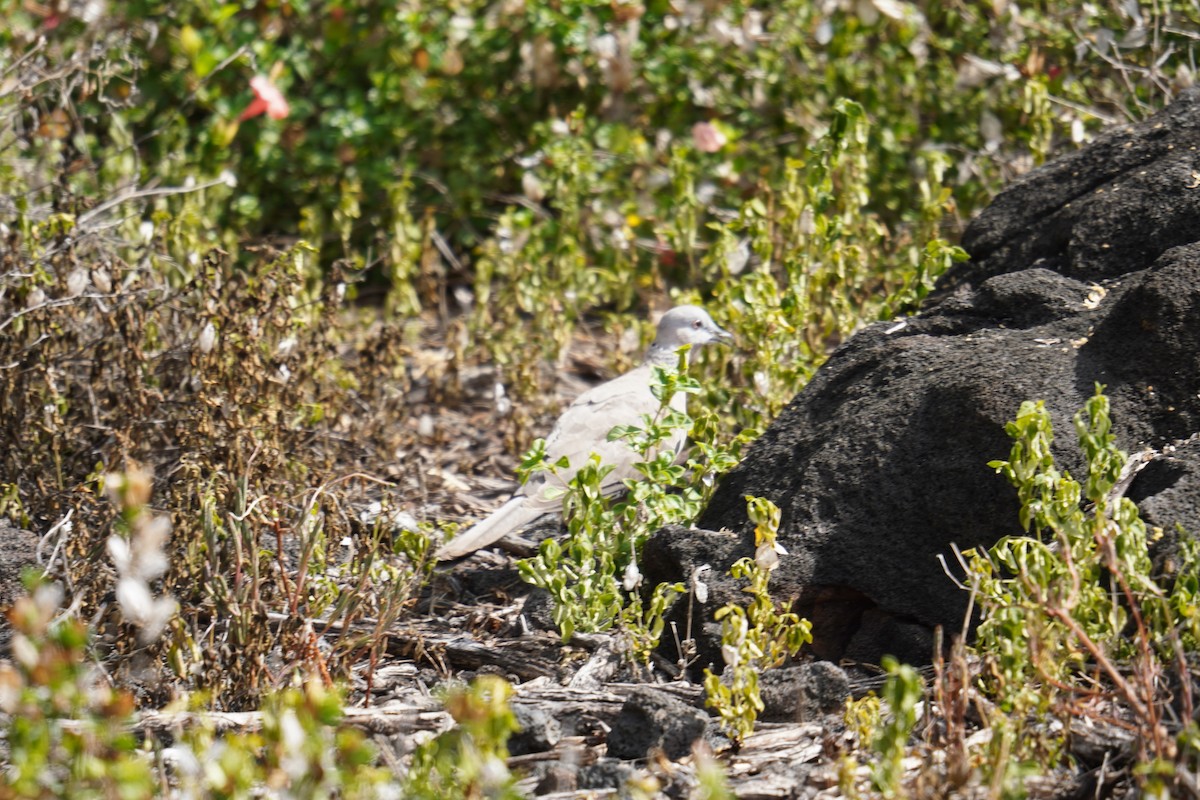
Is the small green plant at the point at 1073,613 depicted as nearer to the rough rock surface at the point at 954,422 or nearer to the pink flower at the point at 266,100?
the rough rock surface at the point at 954,422

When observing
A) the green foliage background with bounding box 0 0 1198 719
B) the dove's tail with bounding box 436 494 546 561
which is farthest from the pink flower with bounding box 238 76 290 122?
the dove's tail with bounding box 436 494 546 561

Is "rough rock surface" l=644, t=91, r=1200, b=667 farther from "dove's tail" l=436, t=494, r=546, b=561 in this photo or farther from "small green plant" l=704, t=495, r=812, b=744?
"dove's tail" l=436, t=494, r=546, b=561

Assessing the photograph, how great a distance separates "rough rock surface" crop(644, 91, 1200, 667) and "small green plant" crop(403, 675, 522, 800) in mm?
1146

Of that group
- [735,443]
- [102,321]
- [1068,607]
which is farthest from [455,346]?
[1068,607]

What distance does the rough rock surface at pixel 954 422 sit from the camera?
11.7 feet

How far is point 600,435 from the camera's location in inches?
191

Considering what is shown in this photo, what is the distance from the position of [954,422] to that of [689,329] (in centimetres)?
188

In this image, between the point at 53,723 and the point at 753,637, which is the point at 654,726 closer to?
the point at 753,637

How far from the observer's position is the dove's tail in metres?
4.48

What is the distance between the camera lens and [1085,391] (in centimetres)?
363

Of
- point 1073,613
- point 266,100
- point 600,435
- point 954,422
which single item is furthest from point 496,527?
point 266,100

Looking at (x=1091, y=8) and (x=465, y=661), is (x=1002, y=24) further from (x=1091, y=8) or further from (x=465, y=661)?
(x=465, y=661)

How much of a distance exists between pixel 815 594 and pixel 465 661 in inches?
38.6

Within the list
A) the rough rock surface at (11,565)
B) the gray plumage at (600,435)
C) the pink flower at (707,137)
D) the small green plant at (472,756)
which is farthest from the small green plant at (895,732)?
the pink flower at (707,137)
